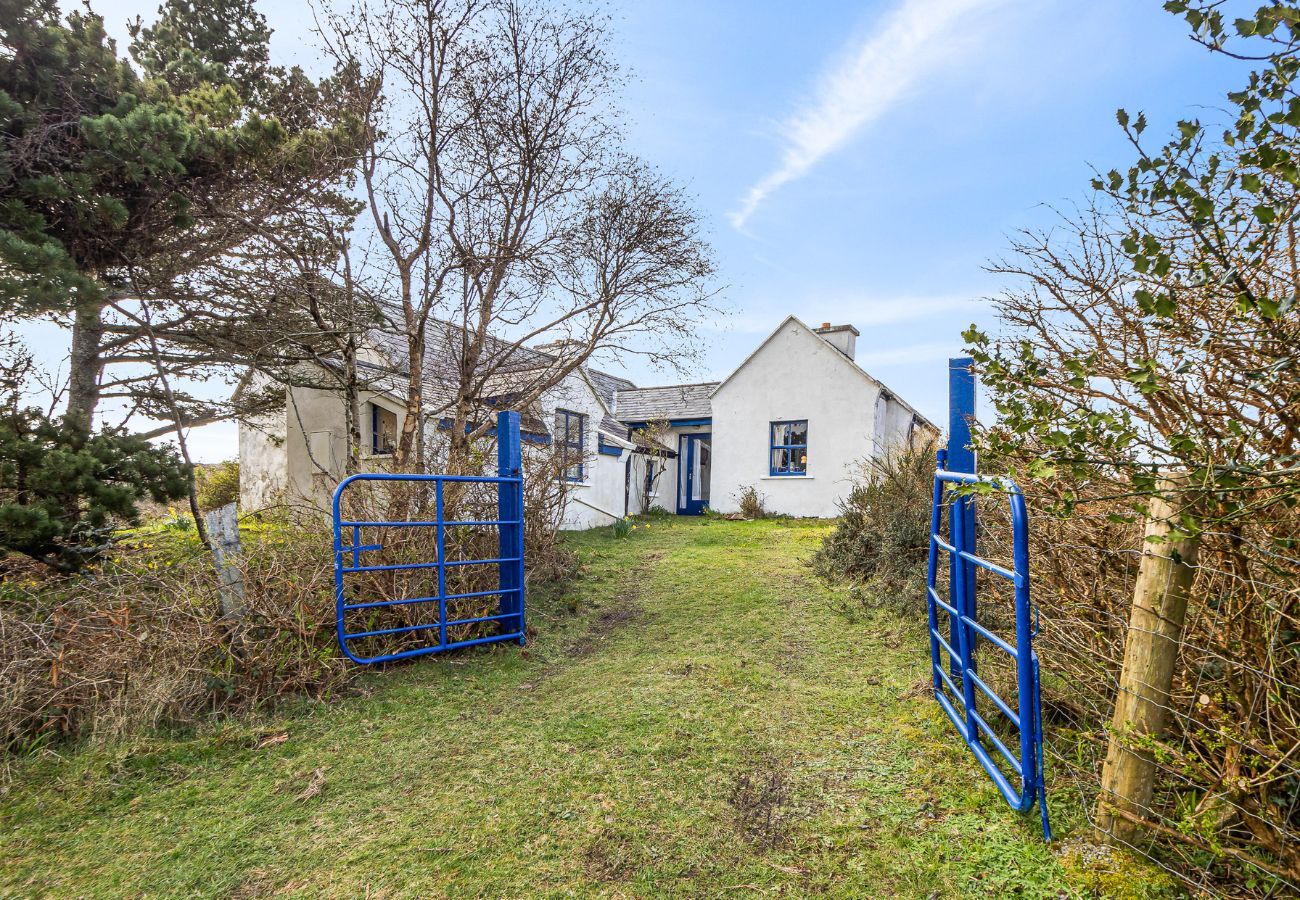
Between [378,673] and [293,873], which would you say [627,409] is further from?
[293,873]

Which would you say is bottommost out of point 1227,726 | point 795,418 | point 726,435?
point 1227,726

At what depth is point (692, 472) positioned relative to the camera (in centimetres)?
1942

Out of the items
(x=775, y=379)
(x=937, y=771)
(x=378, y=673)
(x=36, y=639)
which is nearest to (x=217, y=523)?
(x=36, y=639)

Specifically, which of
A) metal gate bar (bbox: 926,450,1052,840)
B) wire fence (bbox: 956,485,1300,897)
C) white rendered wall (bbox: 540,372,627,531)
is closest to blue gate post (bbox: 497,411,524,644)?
metal gate bar (bbox: 926,450,1052,840)

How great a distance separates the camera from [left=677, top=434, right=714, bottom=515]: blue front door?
62.8 ft

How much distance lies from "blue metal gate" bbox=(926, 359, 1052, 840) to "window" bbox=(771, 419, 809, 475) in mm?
11725

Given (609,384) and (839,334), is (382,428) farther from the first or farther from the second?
(839,334)

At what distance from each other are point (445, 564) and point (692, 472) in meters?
14.4

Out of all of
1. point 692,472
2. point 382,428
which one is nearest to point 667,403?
point 692,472

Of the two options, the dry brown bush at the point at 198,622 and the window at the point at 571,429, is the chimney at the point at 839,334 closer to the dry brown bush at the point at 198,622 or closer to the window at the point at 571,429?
the window at the point at 571,429

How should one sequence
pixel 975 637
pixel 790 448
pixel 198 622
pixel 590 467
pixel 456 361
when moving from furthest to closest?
pixel 790 448 → pixel 590 467 → pixel 456 361 → pixel 198 622 → pixel 975 637

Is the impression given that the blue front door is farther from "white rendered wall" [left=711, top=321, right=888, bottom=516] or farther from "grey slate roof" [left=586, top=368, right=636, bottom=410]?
"grey slate roof" [left=586, top=368, right=636, bottom=410]

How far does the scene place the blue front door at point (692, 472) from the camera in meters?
19.2

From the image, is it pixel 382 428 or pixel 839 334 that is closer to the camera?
pixel 382 428
